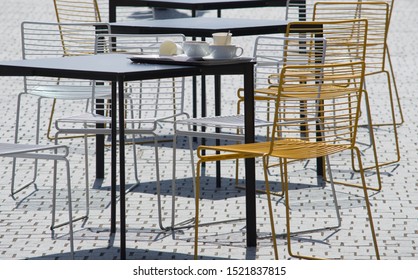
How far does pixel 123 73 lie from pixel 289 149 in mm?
852

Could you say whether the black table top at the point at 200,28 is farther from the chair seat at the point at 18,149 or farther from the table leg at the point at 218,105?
the chair seat at the point at 18,149

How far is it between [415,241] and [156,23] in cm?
268

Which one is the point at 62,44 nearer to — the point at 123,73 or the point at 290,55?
the point at 290,55

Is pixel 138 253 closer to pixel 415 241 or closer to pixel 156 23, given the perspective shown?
pixel 415 241

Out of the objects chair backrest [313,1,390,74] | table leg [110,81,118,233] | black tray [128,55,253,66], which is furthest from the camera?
chair backrest [313,1,390,74]

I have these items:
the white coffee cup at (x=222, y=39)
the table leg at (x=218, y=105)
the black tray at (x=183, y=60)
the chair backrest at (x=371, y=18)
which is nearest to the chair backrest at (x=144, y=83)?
the table leg at (x=218, y=105)

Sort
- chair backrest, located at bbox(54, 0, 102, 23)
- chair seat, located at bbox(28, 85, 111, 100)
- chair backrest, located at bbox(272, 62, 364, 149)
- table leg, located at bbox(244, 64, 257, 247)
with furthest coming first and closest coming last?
chair backrest, located at bbox(54, 0, 102, 23)
chair seat, located at bbox(28, 85, 111, 100)
table leg, located at bbox(244, 64, 257, 247)
chair backrest, located at bbox(272, 62, 364, 149)

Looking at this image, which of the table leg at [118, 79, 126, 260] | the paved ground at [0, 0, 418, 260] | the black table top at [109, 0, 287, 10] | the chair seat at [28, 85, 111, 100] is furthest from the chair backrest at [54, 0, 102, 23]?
the table leg at [118, 79, 126, 260]

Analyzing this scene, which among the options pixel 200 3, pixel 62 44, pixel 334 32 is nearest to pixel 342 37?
pixel 334 32

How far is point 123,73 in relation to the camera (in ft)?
17.0

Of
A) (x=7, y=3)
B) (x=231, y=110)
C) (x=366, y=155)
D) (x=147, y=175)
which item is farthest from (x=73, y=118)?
(x=7, y=3)

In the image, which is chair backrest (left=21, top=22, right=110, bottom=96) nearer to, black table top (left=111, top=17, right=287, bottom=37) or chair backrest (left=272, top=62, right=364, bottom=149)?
black table top (left=111, top=17, right=287, bottom=37)

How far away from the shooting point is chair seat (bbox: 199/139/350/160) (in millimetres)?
5191

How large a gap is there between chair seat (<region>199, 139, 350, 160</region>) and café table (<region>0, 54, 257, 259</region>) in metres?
0.29
